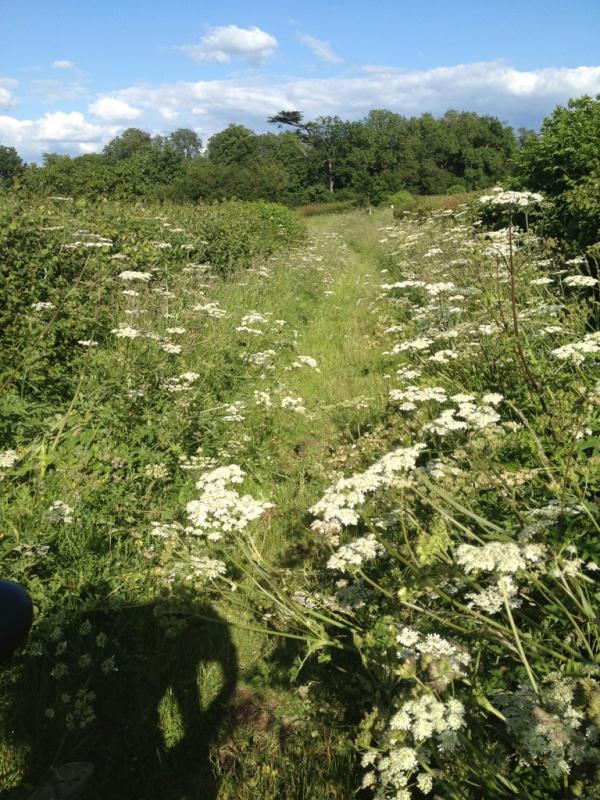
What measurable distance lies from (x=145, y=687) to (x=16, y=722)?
64cm

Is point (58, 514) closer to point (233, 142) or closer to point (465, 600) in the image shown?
point (465, 600)

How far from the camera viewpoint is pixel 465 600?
2.80 meters

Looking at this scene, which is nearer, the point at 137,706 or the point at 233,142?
the point at 137,706

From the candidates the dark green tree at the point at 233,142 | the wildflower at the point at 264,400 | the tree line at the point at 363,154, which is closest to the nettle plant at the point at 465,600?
the wildflower at the point at 264,400

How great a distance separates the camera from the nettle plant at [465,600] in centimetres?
178

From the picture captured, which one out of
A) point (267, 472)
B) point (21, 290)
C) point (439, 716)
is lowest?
point (267, 472)

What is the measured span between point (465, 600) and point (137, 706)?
72.3 inches

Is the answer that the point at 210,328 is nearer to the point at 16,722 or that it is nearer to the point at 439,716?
the point at 16,722

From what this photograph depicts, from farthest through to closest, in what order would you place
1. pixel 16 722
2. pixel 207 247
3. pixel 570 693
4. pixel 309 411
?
pixel 207 247 < pixel 309 411 < pixel 16 722 < pixel 570 693

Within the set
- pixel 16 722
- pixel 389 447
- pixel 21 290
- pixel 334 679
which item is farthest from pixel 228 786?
pixel 21 290

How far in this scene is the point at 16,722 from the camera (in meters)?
2.84

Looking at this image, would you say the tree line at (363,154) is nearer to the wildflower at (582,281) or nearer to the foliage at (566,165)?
the foliage at (566,165)

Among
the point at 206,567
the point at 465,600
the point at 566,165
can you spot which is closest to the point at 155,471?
the point at 206,567

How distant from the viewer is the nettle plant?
1.78m
